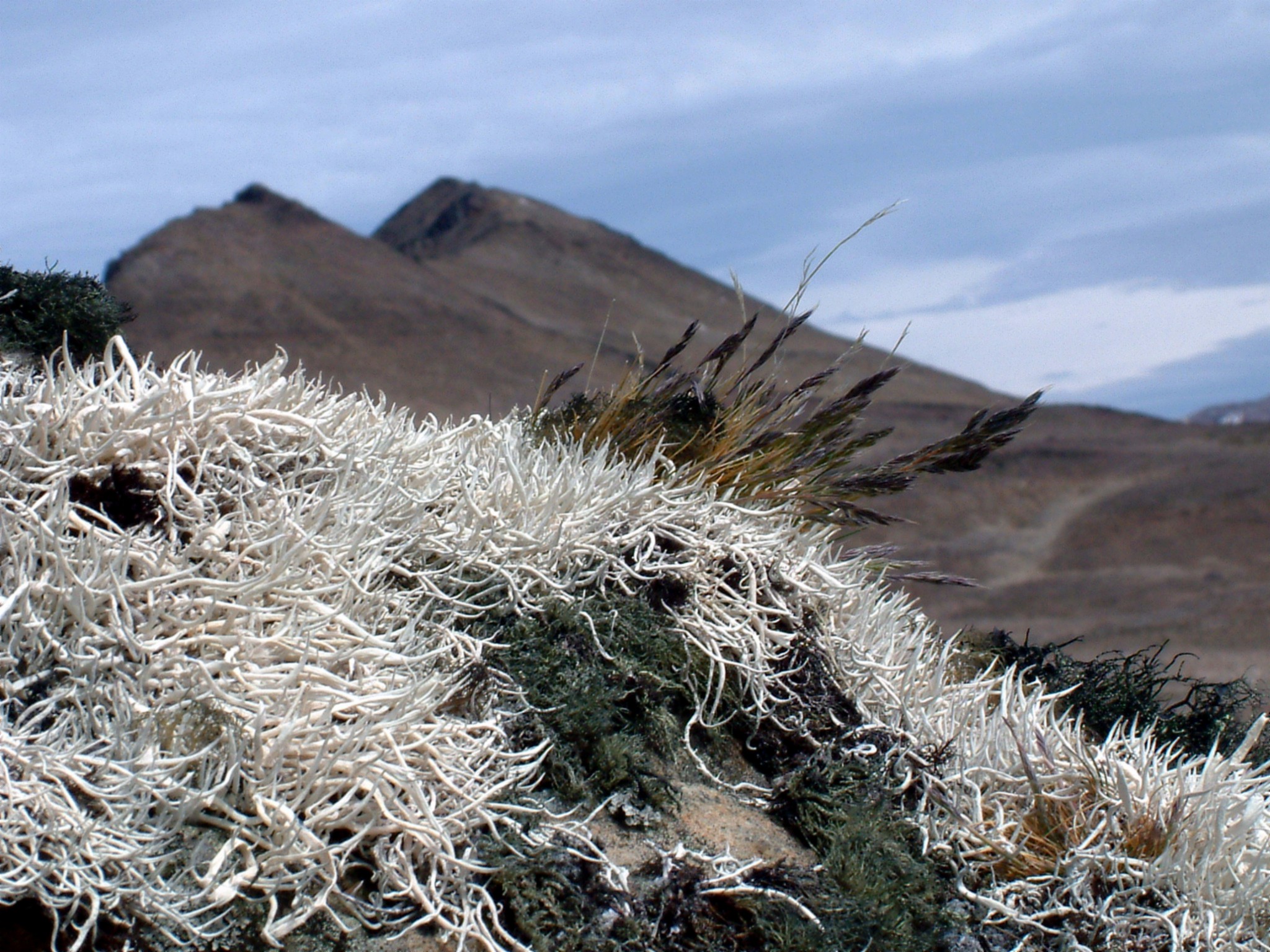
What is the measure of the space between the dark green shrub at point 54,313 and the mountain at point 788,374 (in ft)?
47.1

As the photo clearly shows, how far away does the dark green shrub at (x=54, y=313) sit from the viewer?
3578 millimetres

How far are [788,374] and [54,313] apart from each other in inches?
599

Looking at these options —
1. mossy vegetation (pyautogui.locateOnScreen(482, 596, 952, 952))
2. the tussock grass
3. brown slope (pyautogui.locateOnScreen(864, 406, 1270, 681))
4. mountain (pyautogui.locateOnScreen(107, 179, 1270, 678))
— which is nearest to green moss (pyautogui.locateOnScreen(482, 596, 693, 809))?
mossy vegetation (pyautogui.locateOnScreen(482, 596, 952, 952))

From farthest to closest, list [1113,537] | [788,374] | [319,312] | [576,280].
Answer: [576,280], [319,312], [1113,537], [788,374]

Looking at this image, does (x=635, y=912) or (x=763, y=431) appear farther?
(x=763, y=431)

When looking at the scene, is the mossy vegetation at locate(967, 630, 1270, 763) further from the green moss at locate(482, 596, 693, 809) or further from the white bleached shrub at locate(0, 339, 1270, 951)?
the green moss at locate(482, 596, 693, 809)

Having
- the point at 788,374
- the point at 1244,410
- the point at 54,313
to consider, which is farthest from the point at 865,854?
the point at 1244,410

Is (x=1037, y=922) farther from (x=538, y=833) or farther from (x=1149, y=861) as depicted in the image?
(x=538, y=833)

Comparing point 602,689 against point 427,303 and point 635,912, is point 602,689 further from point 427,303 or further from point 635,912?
point 427,303

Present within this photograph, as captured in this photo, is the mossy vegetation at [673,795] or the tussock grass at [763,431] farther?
the tussock grass at [763,431]

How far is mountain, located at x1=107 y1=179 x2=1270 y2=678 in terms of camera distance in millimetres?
25156

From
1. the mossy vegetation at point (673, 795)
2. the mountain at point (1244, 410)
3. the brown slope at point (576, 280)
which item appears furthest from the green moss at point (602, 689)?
the mountain at point (1244, 410)

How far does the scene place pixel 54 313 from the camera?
3648 mm

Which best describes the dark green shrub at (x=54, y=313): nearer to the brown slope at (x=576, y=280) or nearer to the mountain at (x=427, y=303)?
the mountain at (x=427, y=303)
